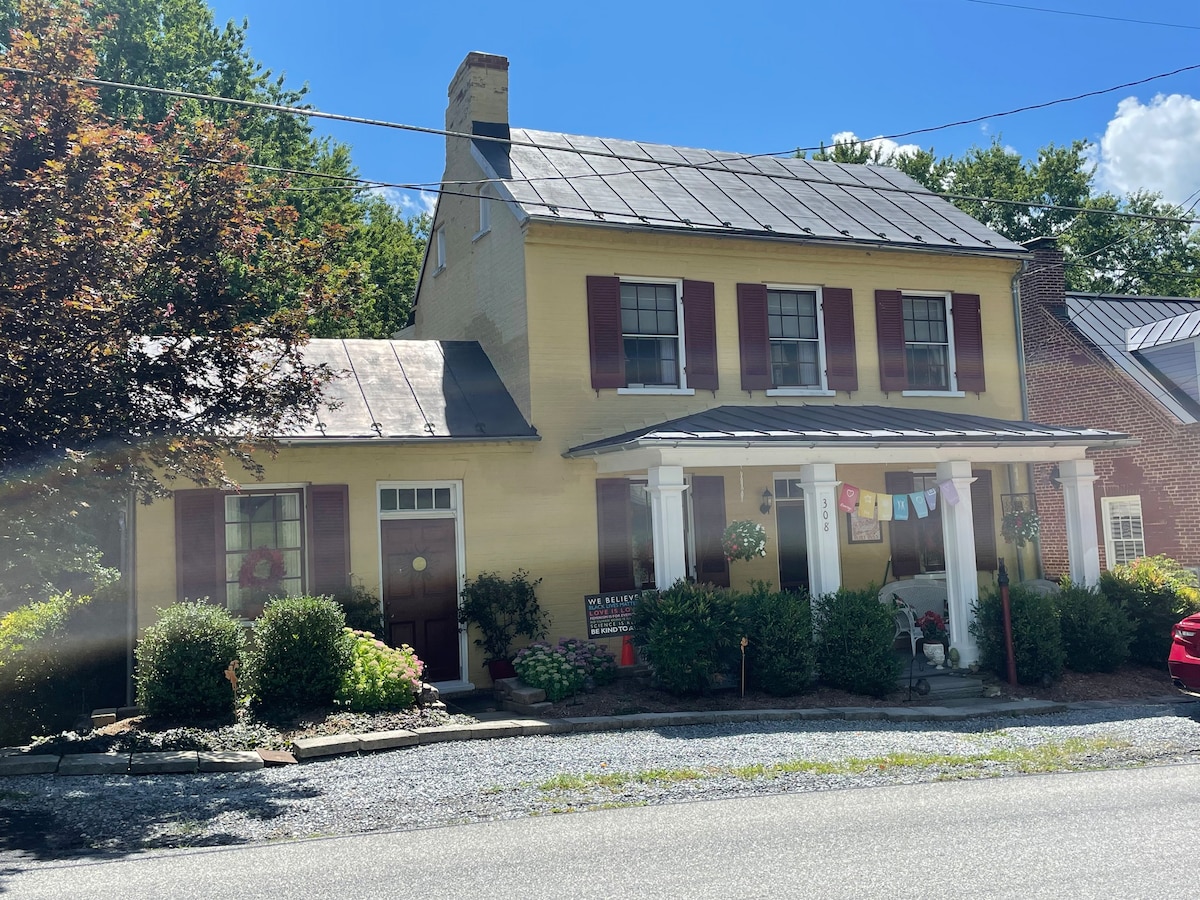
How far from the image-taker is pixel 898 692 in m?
13.4

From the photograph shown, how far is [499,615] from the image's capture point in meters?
14.2

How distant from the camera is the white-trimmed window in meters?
16.5

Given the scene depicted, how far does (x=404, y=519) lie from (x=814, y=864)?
9107 millimetres

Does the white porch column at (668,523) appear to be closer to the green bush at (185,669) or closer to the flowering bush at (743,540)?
the flowering bush at (743,540)

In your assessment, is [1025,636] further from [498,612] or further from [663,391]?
[498,612]

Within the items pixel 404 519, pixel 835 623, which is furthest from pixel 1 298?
pixel 835 623

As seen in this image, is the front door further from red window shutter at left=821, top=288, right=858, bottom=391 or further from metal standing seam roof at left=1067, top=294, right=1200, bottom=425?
metal standing seam roof at left=1067, top=294, right=1200, bottom=425

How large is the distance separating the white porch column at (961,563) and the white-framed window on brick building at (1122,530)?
25.9ft

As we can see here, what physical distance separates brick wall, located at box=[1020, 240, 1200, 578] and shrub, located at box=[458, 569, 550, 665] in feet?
36.1

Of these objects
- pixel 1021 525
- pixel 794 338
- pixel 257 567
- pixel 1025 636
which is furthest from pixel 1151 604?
pixel 257 567

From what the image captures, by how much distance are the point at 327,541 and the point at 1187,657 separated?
10087 mm

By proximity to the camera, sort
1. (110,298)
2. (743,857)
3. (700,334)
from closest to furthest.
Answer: (743,857)
(110,298)
(700,334)

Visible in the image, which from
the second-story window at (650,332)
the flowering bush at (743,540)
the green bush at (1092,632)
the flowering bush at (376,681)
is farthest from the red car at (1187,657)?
the flowering bush at (376,681)

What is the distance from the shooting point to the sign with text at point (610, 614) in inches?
530
